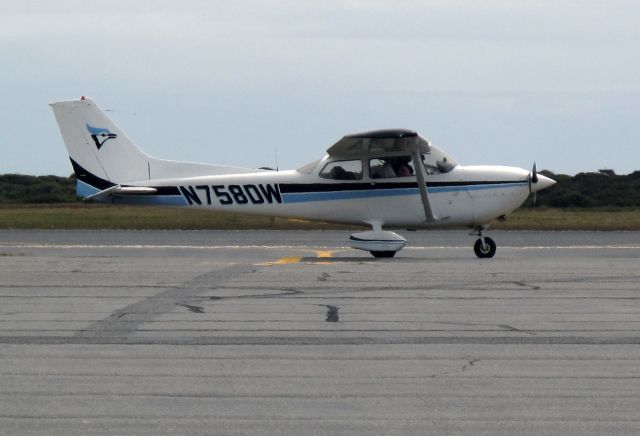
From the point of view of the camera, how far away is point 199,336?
1016cm

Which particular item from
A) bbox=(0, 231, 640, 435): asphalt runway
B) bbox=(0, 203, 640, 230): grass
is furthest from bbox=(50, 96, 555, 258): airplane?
bbox=(0, 203, 640, 230): grass

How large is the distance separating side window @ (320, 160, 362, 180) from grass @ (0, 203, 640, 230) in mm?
8633

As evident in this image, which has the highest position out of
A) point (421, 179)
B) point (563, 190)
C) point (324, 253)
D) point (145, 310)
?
point (421, 179)

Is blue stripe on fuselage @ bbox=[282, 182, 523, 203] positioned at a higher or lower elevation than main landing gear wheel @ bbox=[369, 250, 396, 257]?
higher

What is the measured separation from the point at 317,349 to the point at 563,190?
4998cm

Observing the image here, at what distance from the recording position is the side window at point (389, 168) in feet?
71.6

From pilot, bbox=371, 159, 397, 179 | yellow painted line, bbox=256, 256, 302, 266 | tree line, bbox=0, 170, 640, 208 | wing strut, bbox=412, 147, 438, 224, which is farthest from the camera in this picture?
A: tree line, bbox=0, 170, 640, 208

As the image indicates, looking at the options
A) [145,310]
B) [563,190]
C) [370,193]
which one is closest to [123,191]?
[370,193]

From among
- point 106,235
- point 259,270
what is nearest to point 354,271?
point 259,270

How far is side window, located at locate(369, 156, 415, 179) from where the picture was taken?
2181 centimetres

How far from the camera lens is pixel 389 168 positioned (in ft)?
71.7

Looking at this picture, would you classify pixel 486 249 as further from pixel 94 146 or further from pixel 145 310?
pixel 145 310

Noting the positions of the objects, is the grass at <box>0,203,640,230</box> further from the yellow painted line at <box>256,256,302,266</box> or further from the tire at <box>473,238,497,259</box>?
the tire at <box>473,238,497,259</box>

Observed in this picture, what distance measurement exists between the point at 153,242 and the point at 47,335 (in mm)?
16430
